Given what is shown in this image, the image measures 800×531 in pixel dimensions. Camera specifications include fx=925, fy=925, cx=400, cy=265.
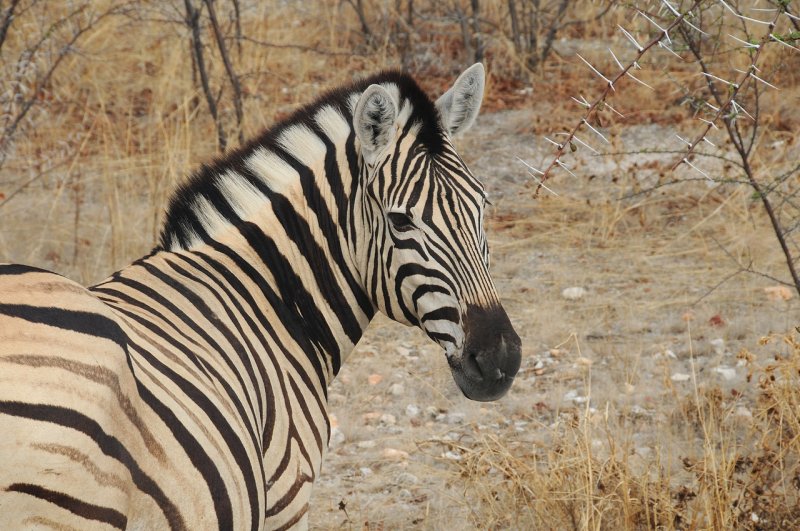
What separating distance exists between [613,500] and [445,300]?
48.0 inches

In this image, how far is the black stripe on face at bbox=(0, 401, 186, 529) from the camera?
2.00 meters

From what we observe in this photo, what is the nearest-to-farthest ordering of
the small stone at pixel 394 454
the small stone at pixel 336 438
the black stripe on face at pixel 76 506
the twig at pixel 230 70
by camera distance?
the black stripe on face at pixel 76 506
the small stone at pixel 394 454
the small stone at pixel 336 438
the twig at pixel 230 70

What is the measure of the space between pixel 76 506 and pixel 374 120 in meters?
1.74

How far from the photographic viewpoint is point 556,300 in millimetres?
6906

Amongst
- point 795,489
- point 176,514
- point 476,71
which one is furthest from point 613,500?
point 176,514

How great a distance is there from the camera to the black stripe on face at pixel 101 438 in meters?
2.00

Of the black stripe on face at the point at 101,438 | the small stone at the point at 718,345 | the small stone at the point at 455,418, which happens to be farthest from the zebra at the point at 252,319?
the small stone at the point at 718,345

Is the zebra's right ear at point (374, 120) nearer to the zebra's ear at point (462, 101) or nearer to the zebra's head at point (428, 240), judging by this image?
the zebra's head at point (428, 240)

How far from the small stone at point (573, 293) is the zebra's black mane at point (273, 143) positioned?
3.71 metres

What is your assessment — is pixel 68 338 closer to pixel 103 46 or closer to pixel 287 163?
pixel 287 163

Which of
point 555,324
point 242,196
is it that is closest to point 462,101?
point 242,196

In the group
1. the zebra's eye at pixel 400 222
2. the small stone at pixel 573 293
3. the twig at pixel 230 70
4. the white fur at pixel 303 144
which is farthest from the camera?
the twig at pixel 230 70

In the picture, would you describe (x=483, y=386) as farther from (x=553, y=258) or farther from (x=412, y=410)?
(x=553, y=258)

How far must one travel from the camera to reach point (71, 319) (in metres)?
2.21
